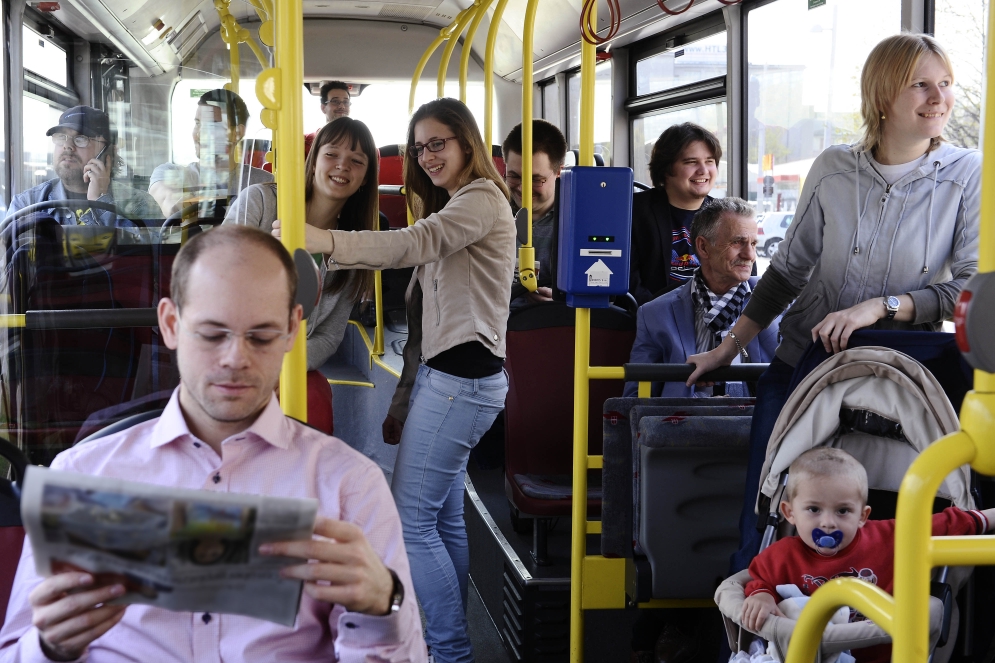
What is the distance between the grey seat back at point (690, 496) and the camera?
2.65 meters

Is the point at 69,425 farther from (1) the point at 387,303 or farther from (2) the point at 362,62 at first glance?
(2) the point at 362,62

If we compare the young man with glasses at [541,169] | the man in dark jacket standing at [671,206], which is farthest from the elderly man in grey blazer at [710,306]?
the young man with glasses at [541,169]

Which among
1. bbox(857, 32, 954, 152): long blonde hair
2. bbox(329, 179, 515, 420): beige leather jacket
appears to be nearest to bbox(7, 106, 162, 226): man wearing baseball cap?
bbox(329, 179, 515, 420): beige leather jacket

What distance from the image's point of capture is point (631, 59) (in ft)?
21.8

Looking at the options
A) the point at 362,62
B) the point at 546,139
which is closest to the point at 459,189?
the point at 546,139

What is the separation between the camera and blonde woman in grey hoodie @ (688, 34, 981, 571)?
2219mm

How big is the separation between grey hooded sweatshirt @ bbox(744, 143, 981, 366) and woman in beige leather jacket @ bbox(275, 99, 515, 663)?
2.69 ft

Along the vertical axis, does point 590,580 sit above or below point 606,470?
below

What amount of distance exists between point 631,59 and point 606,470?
14.8 feet

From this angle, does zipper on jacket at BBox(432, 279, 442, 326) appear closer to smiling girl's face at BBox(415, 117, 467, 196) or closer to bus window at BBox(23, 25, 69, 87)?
smiling girl's face at BBox(415, 117, 467, 196)

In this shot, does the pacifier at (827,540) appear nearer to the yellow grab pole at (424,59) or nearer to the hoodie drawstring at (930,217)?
the hoodie drawstring at (930,217)

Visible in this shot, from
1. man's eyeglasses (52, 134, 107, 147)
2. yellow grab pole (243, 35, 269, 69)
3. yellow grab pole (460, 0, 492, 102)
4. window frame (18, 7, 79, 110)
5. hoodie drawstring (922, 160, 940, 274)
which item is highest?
yellow grab pole (460, 0, 492, 102)

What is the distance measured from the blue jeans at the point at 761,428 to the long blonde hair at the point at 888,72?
595mm

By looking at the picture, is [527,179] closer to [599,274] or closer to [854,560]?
[599,274]
